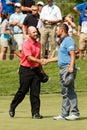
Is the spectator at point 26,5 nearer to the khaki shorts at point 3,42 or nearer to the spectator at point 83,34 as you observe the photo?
the khaki shorts at point 3,42

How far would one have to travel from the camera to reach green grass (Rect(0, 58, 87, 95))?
17.2 m

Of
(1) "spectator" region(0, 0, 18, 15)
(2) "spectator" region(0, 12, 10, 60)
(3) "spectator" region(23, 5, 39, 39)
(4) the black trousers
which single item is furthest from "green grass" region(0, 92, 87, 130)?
(1) "spectator" region(0, 0, 18, 15)

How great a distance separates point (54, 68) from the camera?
62.9 feet

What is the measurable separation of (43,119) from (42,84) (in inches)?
240

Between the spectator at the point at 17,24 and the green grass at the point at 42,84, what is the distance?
0.69 meters

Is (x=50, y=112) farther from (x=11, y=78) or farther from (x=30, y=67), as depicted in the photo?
(x=11, y=78)

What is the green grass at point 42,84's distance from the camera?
17.2 metres

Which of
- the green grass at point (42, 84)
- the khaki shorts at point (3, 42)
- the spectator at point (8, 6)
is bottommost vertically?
the green grass at point (42, 84)

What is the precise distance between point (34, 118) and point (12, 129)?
57.4 inches

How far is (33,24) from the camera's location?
18891 mm

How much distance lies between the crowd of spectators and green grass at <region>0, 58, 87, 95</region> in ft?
1.33

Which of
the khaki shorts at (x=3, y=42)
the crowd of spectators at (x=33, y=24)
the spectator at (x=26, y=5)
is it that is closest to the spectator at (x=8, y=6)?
the crowd of spectators at (x=33, y=24)

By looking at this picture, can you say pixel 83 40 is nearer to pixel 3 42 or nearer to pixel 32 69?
pixel 3 42

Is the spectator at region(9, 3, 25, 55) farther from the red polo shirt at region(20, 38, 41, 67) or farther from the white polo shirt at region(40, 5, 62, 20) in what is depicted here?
the red polo shirt at region(20, 38, 41, 67)
